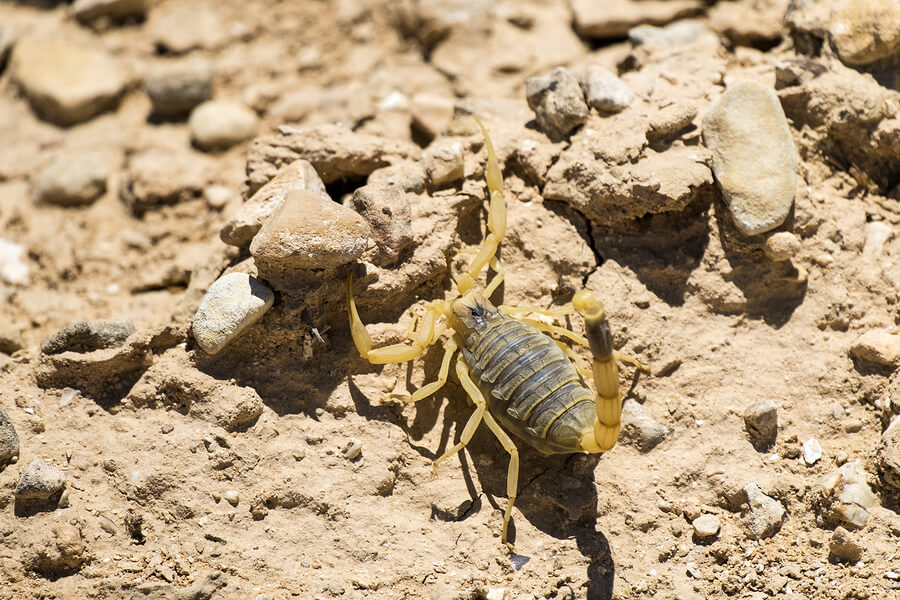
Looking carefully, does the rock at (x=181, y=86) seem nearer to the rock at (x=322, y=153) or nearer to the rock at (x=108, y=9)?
the rock at (x=108, y=9)

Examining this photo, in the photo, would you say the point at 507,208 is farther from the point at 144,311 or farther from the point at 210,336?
the point at 144,311

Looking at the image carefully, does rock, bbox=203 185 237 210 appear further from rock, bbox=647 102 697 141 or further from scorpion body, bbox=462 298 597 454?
rock, bbox=647 102 697 141

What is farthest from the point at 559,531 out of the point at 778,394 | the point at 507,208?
the point at 507,208

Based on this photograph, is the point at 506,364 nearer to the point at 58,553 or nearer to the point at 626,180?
the point at 626,180

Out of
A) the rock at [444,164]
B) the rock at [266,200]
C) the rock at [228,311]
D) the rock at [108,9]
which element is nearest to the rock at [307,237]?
the rock at [228,311]

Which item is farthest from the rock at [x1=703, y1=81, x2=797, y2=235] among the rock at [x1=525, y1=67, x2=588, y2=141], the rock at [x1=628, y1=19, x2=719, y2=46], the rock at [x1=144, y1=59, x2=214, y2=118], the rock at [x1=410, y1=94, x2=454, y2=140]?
the rock at [x1=144, y1=59, x2=214, y2=118]
